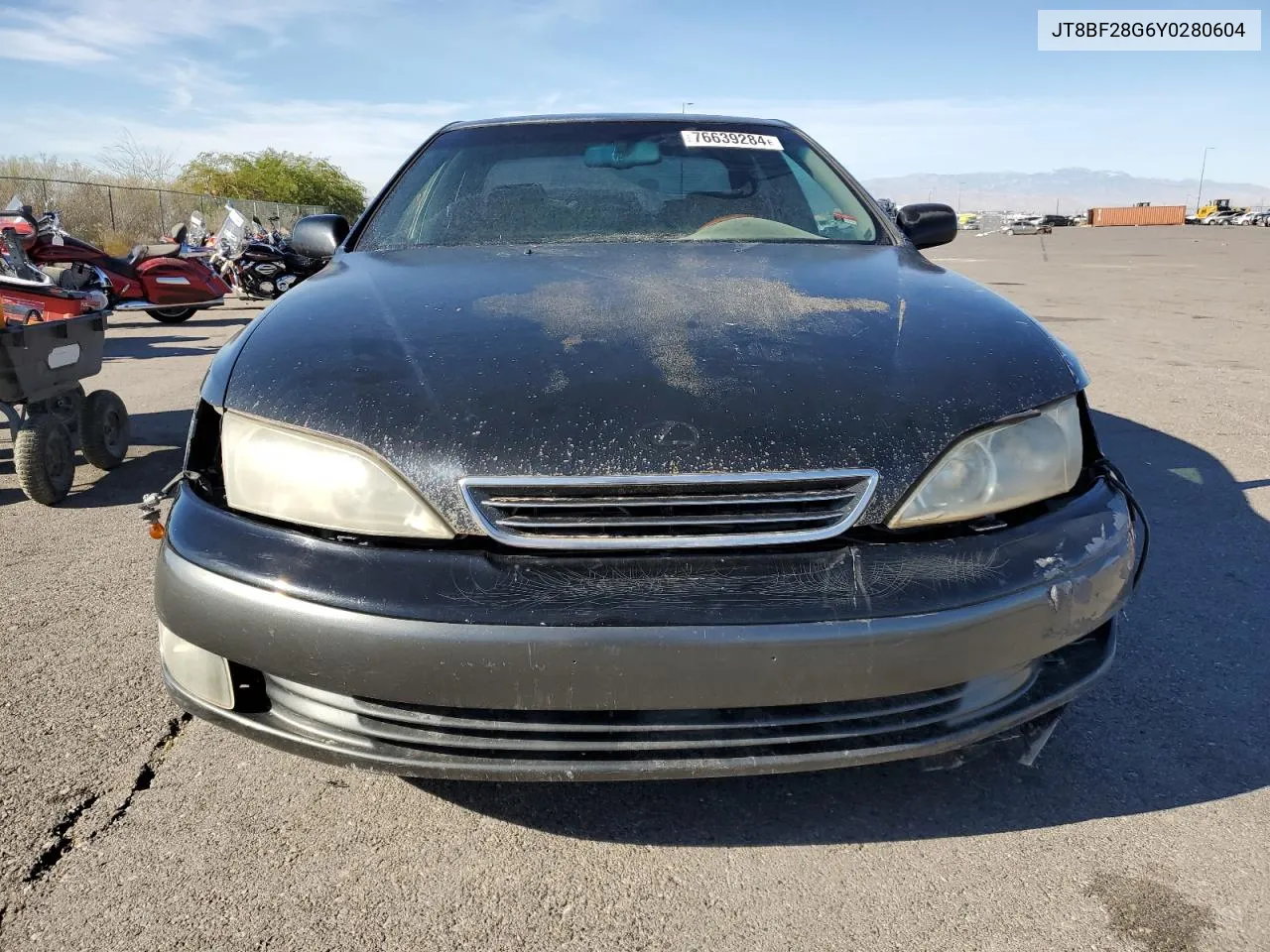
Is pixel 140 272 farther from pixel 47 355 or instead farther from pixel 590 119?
pixel 590 119

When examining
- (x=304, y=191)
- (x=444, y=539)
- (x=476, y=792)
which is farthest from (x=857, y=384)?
(x=304, y=191)

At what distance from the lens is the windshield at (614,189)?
2875 millimetres

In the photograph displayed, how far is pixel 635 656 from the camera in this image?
144 cm

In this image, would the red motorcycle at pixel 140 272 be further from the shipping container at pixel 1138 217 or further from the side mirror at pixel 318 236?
the shipping container at pixel 1138 217

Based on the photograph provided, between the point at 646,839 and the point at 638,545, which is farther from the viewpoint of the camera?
the point at 646,839

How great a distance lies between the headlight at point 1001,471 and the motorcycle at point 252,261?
1299 cm

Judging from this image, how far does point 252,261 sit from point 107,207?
45.5ft

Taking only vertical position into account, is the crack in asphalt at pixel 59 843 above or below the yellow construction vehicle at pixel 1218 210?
above

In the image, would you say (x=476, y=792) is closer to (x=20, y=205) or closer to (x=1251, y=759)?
(x=1251, y=759)

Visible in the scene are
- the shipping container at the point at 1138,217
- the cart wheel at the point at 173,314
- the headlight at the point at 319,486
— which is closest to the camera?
the headlight at the point at 319,486

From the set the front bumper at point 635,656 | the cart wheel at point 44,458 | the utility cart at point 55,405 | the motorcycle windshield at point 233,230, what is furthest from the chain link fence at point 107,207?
the front bumper at point 635,656

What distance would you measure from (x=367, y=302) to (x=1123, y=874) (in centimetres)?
197

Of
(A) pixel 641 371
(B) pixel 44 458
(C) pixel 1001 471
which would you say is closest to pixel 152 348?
(B) pixel 44 458

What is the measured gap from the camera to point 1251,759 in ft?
6.80
